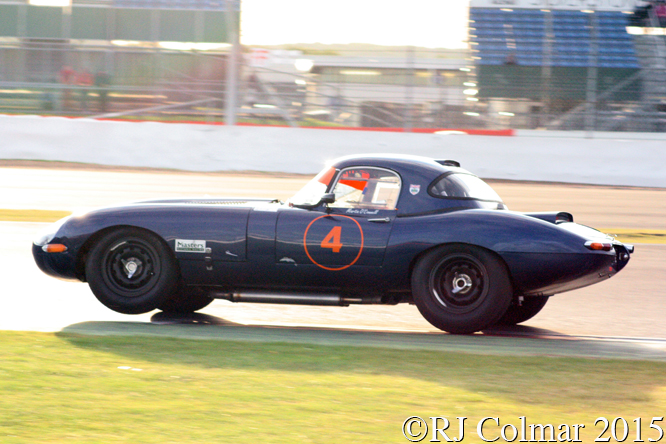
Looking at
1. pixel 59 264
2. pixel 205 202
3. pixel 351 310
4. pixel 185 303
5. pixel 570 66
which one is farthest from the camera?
pixel 570 66

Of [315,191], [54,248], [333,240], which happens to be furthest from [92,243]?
[333,240]

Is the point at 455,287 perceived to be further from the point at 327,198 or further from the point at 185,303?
the point at 185,303

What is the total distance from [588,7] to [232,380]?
67.2ft

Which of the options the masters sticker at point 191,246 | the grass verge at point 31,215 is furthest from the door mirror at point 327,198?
the grass verge at point 31,215

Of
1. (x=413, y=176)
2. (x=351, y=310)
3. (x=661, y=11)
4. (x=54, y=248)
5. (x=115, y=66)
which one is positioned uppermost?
(x=661, y=11)

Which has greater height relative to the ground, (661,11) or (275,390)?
(661,11)

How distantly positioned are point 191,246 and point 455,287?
2.01 metres

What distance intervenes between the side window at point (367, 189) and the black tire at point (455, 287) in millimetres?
548

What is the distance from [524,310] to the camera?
6.77 m

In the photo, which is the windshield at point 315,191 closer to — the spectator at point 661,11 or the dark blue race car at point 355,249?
the dark blue race car at point 355,249

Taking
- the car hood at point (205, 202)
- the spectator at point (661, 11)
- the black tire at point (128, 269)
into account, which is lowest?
the black tire at point (128, 269)

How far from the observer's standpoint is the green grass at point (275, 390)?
3760 millimetres

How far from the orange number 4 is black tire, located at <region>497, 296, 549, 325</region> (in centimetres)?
160

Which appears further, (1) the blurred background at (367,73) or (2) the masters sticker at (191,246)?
(1) the blurred background at (367,73)
